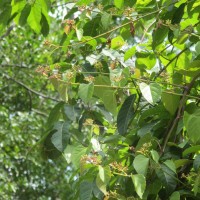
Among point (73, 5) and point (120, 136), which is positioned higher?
point (73, 5)

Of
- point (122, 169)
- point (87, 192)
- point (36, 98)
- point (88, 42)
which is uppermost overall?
point (88, 42)

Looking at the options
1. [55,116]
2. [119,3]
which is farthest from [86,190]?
[119,3]

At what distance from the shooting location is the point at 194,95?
3.61 ft

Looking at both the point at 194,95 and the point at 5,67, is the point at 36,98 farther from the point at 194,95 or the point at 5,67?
the point at 194,95

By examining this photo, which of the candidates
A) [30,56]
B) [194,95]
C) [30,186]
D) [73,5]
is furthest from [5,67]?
[194,95]

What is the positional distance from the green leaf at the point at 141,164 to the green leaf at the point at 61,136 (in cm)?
25

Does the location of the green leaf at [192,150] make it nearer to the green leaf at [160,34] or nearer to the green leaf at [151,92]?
the green leaf at [151,92]

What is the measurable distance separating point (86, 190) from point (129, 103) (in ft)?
0.64

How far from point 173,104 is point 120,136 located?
0.14m

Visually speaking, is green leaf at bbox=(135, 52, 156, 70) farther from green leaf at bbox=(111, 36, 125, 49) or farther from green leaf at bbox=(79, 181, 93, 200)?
green leaf at bbox=(79, 181, 93, 200)

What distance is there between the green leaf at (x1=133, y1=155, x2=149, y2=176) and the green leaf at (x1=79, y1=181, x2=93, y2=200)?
161 millimetres

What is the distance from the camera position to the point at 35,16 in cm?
129

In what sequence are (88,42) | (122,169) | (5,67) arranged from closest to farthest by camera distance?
(122,169), (88,42), (5,67)

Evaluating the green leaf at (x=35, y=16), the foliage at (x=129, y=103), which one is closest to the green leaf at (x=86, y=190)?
the foliage at (x=129, y=103)
